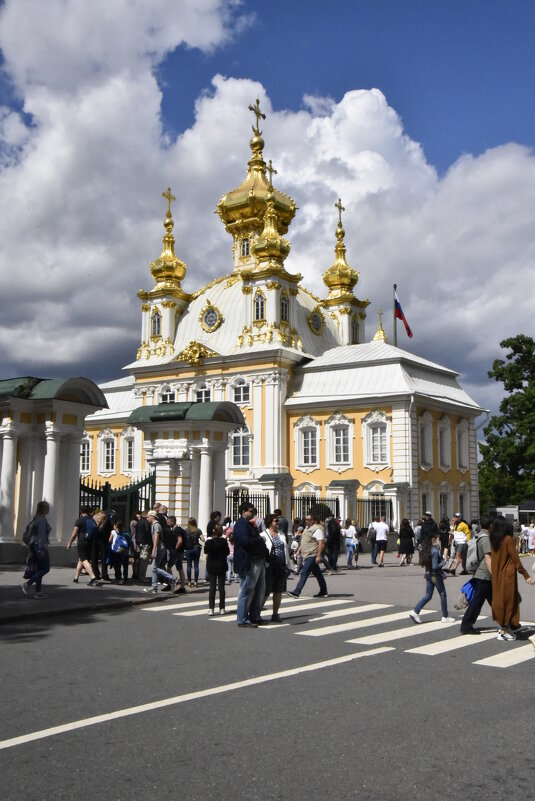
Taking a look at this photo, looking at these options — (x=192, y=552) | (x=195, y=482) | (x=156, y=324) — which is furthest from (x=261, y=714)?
(x=156, y=324)

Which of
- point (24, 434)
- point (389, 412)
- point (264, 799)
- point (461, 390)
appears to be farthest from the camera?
point (461, 390)

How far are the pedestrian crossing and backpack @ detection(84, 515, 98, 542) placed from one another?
2503mm

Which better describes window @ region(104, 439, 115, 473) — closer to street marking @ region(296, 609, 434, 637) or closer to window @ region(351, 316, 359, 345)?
window @ region(351, 316, 359, 345)

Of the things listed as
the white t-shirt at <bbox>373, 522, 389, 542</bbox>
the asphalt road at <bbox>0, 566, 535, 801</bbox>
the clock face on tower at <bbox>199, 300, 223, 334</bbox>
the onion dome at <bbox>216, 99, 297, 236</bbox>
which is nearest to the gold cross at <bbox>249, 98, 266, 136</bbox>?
the onion dome at <bbox>216, 99, 297, 236</bbox>

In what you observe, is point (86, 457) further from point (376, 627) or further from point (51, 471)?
point (376, 627)

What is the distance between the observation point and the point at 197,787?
5.09 m

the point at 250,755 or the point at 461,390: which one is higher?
the point at 461,390

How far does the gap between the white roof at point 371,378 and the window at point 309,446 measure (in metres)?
1.54

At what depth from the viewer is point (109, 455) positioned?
49.8m

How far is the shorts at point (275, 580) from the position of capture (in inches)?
488

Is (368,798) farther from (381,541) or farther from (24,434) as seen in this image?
(381,541)

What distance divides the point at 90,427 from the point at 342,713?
4493cm

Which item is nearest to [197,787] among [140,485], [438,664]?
[438,664]

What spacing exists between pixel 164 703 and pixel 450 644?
15.0 feet
